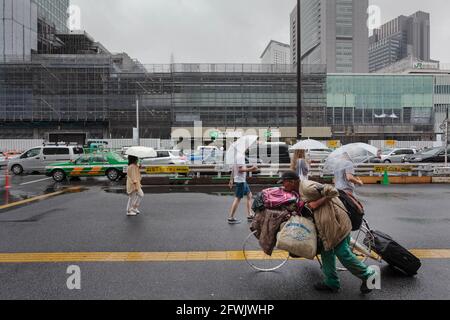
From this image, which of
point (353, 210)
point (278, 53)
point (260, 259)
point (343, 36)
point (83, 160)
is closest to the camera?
point (353, 210)

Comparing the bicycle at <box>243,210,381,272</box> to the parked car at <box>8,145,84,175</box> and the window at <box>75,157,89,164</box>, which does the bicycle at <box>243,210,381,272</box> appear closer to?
the window at <box>75,157,89,164</box>

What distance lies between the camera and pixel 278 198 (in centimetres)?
462

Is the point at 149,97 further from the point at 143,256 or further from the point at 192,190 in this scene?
the point at 143,256

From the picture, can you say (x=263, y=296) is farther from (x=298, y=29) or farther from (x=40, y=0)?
(x=40, y=0)

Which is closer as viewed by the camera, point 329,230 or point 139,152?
point 329,230

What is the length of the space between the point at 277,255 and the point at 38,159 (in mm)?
21770

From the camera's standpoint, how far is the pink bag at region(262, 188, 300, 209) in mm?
4555

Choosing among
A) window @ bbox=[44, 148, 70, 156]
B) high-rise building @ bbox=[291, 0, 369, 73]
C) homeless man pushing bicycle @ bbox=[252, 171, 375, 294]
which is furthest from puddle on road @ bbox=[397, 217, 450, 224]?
high-rise building @ bbox=[291, 0, 369, 73]

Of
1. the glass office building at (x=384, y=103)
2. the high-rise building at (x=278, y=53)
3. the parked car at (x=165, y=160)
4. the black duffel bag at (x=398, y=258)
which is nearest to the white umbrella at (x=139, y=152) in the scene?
the black duffel bag at (x=398, y=258)

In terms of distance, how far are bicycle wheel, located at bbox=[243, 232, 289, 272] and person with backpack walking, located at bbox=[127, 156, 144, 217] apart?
14.7 ft

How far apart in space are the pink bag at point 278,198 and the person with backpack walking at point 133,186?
208 inches

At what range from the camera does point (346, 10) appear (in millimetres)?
129625

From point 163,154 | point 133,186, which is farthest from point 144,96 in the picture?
point 133,186
